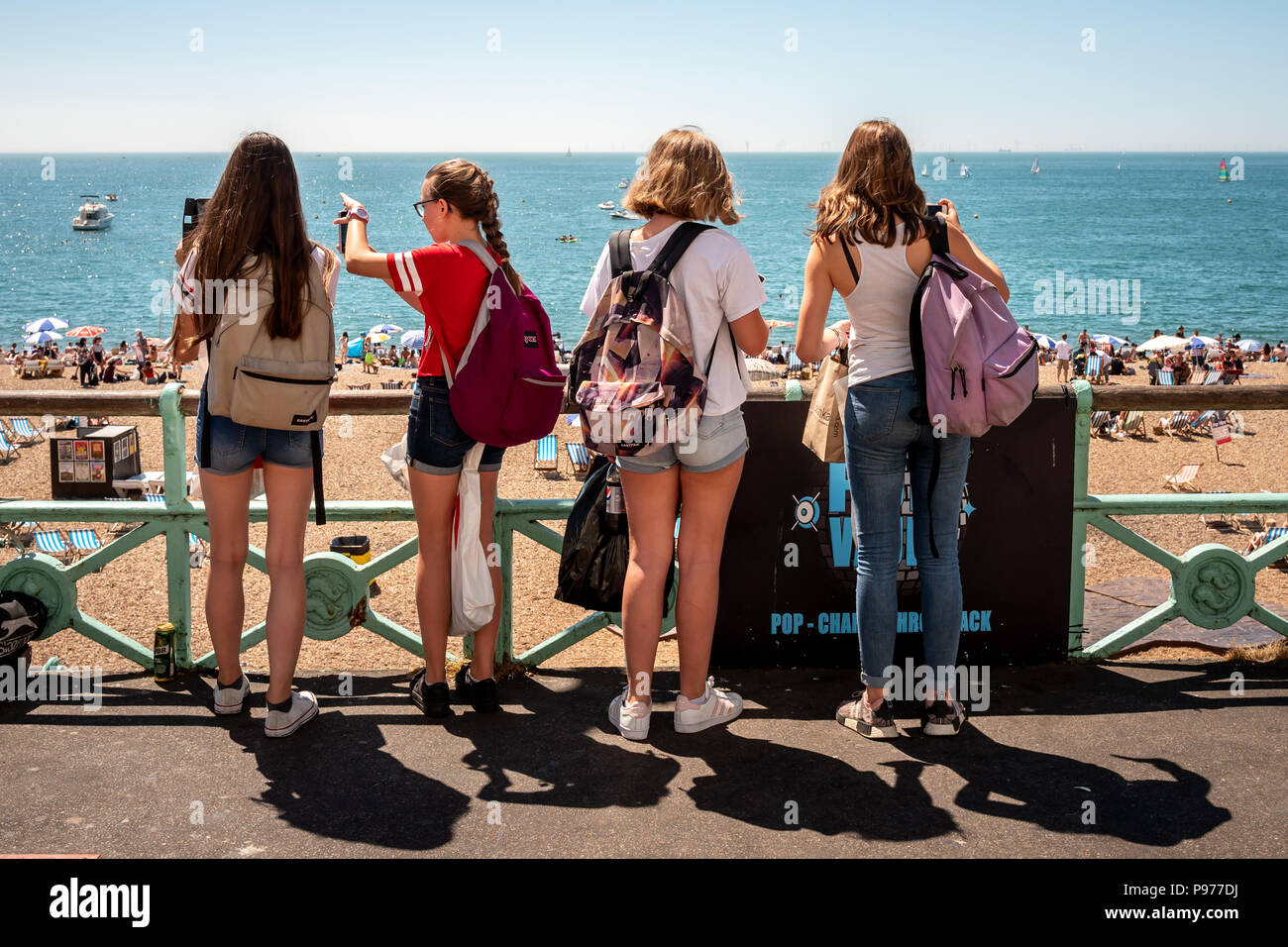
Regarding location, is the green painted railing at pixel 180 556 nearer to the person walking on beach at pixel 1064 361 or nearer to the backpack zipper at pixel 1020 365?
the backpack zipper at pixel 1020 365

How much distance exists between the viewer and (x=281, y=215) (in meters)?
3.80

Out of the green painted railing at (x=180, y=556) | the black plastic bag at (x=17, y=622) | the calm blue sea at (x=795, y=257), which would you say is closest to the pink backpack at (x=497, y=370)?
the green painted railing at (x=180, y=556)

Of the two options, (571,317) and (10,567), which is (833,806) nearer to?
(10,567)

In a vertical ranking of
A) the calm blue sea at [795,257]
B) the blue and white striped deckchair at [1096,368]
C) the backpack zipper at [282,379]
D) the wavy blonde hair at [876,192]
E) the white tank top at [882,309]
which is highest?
the calm blue sea at [795,257]

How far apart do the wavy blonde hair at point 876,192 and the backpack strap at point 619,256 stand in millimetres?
604

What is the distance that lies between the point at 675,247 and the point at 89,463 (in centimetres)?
1756

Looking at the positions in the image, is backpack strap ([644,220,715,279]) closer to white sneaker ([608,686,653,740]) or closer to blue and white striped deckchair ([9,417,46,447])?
white sneaker ([608,686,653,740])

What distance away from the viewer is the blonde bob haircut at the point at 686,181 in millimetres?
3744

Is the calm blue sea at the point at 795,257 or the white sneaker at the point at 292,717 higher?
the calm blue sea at the point at 795,257

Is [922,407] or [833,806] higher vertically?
[922,407]

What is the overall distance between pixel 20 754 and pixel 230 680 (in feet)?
2.28

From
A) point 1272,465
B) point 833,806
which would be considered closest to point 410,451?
point 833,806

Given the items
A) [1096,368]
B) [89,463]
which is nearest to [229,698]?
[89,463]

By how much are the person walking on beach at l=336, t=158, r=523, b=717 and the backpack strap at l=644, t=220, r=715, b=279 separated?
1.77ft
